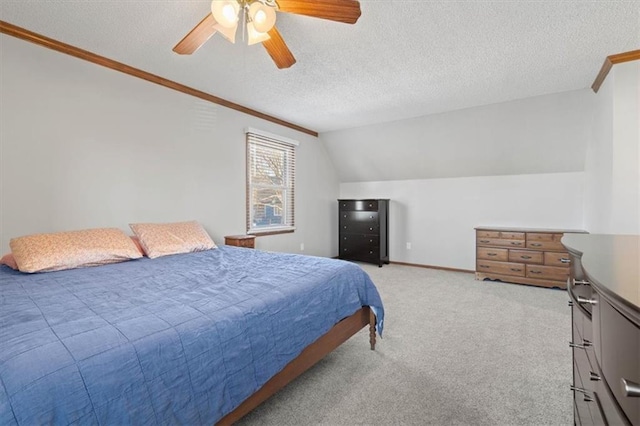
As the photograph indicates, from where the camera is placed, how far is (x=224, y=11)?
5.57 ft

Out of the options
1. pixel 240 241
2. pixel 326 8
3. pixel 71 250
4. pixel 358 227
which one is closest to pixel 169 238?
pixel 71 250

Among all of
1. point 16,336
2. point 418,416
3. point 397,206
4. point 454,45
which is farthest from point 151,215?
point 397,206

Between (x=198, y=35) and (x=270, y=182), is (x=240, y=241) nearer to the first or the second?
(x=270, y=182)

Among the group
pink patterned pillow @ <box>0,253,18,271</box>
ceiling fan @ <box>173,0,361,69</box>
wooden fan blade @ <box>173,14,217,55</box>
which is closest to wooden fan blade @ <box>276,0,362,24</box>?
ceiling fan @ <box>173,0,361,69</box>

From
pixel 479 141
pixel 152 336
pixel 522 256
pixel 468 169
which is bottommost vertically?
pixel 522 256

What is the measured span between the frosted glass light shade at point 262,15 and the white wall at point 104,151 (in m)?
1.91

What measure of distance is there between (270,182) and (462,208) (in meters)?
3.14

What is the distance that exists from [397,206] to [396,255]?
2.99 feet

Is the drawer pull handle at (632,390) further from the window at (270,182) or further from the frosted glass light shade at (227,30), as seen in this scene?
the window at (270,182)

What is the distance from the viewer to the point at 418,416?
1.59 meters

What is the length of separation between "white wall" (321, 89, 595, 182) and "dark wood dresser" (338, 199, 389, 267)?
711 millimetres

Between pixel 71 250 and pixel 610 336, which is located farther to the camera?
pixel 71 250

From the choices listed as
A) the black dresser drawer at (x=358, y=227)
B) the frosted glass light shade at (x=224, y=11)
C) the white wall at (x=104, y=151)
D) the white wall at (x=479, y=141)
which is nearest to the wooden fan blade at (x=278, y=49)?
the frosted glass light shade at (x=224, y=11)

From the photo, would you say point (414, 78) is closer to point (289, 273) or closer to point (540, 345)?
point (289, 273)
